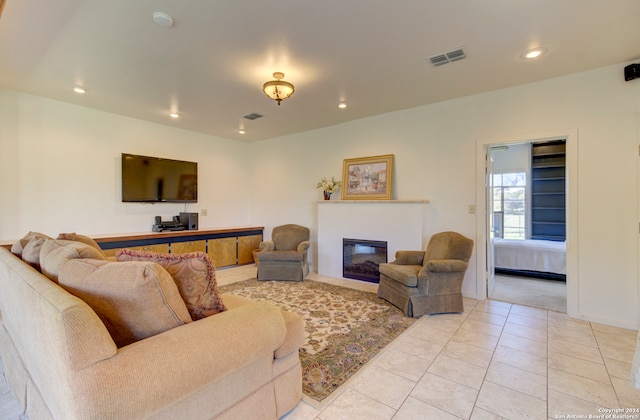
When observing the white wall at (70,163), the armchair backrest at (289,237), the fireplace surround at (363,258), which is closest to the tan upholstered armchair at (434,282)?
the fireplace surround at (363,258)

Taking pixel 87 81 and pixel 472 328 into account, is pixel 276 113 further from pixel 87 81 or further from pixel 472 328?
pixel 472 328

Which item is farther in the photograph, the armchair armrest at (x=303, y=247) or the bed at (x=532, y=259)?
the armchair armrest at (x=303, y=247)

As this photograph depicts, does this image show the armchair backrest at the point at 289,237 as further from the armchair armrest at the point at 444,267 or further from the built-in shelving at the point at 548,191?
the built-in shelving at the point at 548,191

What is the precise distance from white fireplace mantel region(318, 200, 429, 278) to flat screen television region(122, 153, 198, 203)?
2434 mm

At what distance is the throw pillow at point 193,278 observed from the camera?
1.47m

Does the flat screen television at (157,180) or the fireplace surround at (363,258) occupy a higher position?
the flat screen television at (157,180)

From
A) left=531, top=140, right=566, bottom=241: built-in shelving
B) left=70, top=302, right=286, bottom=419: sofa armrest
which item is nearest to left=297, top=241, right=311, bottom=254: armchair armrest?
left=70, top=302, right=286, bottom=419: sofa armrest

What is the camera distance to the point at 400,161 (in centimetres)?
437

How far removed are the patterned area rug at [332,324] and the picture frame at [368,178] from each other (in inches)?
59.0

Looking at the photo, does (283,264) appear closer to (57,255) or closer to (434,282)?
(434,282)

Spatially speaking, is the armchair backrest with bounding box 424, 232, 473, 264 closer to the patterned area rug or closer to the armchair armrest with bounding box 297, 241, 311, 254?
the patterned area rug

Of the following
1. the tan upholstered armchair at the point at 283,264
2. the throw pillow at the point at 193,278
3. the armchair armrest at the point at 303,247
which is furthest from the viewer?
the armchair armrest at the point at 303,247

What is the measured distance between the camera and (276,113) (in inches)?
174

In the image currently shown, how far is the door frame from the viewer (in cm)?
312
